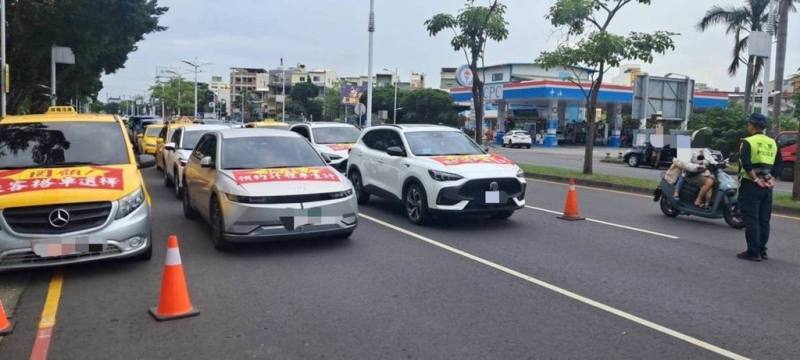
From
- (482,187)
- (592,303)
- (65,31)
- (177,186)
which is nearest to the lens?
(592,303)

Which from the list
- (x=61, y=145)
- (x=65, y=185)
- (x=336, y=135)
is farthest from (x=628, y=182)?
(x=65, y=185)

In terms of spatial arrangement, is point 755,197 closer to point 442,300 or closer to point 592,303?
point 592,303

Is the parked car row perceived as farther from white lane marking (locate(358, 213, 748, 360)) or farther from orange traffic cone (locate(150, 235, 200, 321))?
orange traffic cone (locate(150, 235, 200, 321))

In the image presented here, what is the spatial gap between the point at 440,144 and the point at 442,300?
521 centimetres

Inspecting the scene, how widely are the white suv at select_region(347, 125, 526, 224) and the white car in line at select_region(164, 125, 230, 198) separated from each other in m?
3.93

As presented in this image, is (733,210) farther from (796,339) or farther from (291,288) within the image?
(291,288)

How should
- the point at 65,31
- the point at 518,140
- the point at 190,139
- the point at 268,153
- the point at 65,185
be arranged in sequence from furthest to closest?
the point at 518,140 < the point at 65,31 < the point at 190,139 < the point at 268,153 < the point at 65,185

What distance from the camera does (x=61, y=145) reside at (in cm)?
784

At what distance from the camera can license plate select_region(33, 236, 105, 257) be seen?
6.30 metres

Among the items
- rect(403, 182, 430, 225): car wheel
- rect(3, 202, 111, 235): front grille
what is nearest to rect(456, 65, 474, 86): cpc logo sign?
rect(403, 182, 430, 225): car wheel

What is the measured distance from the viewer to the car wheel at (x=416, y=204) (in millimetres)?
9883

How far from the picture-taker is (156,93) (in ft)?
402

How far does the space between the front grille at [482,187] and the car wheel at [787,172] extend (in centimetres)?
1599

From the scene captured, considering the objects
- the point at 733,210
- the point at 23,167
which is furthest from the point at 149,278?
the point at 733,210
